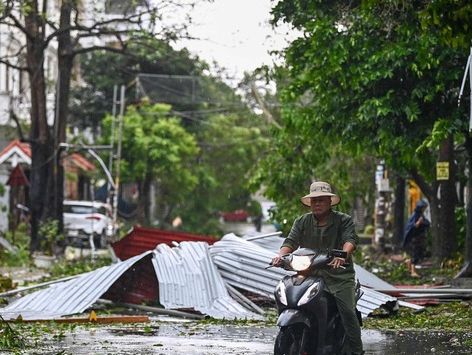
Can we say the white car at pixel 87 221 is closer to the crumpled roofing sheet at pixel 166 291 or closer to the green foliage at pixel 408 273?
the green foliage at pixel 408 273

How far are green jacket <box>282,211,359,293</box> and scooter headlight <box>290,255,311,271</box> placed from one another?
30 centimetres

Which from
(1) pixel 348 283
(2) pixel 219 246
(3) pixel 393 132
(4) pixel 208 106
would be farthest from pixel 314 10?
(4) pixel 208 106

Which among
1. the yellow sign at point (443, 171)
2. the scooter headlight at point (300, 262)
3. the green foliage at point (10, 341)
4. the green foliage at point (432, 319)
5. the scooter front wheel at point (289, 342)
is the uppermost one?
the yellow sign at point (443, 171)

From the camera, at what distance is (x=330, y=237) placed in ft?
34.8

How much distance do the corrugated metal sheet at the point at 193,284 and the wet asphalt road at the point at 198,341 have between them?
171cm

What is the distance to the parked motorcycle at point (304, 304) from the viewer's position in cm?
995

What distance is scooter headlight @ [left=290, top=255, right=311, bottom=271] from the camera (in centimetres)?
996

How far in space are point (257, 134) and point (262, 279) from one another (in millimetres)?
50696

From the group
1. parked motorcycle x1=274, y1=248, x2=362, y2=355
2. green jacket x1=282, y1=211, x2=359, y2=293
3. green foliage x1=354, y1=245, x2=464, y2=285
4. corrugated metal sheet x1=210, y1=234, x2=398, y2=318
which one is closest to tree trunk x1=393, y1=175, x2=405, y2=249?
green foliage x1=354, y1=245, x2=464, y2=285

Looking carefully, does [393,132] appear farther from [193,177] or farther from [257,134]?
[257,134]

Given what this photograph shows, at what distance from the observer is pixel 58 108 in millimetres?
35281

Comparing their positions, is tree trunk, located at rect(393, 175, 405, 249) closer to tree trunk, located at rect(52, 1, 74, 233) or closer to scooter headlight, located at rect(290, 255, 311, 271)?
tree trunk, located at rect(52, 1, 74, 233)

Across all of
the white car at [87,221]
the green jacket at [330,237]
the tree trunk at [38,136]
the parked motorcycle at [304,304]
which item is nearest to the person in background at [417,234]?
the tree trunk at [38,136]

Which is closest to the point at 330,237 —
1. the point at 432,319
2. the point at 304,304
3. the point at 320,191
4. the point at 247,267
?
the point at 320,191
